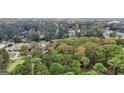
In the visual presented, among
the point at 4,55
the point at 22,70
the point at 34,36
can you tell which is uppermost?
the point at 34,36

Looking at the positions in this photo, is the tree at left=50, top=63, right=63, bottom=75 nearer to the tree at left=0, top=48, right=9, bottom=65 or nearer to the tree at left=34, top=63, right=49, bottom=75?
the tree at left=34, top=63, right=49, bottom=75

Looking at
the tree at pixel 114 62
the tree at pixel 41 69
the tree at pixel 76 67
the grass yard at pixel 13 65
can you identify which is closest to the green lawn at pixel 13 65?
the grass yard at pixel 13 65

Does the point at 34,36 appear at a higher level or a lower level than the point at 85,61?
higher

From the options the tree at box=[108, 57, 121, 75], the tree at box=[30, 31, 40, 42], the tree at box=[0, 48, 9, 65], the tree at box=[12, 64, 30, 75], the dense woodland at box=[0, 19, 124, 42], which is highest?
the dense woodland at box=[0, 19, 124, 42]

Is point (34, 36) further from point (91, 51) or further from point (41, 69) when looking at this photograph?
point (91, 51)

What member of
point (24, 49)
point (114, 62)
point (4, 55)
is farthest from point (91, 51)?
point (4, 55)

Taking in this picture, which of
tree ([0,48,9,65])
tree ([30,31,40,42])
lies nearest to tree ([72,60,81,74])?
tree ([30,31,40,42])
